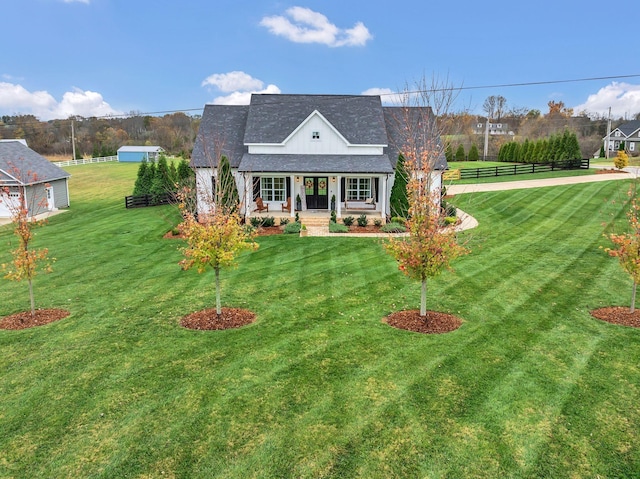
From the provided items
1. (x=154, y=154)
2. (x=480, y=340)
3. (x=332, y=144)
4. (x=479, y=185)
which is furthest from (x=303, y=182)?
(x=154, y=154)

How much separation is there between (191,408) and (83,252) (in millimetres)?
15295

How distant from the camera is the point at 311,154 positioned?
27.2 metres

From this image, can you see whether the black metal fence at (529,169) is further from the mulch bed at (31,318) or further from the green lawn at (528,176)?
the mulch bed at (31,318)

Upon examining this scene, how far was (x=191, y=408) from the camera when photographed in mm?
7582

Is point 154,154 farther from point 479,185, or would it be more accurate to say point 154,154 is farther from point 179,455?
point 179,455

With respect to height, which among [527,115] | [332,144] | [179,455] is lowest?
[179,455]

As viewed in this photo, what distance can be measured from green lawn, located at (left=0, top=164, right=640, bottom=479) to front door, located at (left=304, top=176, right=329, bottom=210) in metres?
11.7

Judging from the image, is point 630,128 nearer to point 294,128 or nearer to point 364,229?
point 294,128

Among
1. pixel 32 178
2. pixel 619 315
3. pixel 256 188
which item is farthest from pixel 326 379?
pixel 32 178

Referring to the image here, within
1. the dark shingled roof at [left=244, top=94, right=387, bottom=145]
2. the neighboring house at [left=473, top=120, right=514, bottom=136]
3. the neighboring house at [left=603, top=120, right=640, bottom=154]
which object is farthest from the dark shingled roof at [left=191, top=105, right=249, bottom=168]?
the neighboring house at [left=473, top=120, right=514, bottom=136]

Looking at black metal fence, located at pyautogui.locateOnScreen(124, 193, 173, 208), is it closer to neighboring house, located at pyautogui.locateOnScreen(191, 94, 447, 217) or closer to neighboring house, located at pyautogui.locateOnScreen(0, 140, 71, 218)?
neighboring house, located at pyautogui.locateOnScreen(0, 140, 71, 218)

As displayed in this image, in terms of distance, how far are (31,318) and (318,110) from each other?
21229 mm

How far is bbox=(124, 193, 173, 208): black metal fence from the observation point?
112ft

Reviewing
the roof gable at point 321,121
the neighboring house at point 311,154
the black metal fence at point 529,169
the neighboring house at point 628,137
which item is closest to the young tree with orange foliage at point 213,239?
the neighboring house at point 311,154
